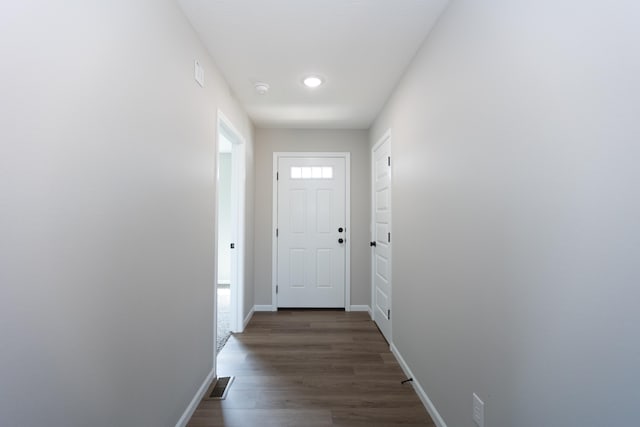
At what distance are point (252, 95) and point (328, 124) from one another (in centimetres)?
119

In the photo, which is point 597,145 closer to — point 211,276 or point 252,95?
point 211,276

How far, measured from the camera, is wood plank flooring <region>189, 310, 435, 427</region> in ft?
6.06

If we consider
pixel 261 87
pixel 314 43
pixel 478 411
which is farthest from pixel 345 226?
pixel 478 411

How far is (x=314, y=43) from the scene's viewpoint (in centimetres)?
206

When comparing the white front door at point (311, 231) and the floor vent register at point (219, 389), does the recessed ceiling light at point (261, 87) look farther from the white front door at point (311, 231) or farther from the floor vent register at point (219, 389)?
the floor vent register at point (219, 389)

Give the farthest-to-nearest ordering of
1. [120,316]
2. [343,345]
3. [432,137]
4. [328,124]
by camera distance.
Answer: [328,124] → [343,345] → [432,137] → [120,316]

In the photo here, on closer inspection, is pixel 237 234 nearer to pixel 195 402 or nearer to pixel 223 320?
pixel 223 320

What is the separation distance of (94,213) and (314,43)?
1.73m

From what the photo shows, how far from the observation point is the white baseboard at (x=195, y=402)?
1.74 metres

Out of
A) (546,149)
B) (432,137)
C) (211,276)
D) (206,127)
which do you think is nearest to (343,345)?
(211,276)

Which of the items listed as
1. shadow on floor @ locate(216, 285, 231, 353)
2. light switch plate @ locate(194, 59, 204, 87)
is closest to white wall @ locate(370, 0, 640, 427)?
light switch plate @ locate(194, 59, 204, 87)

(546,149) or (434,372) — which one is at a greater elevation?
(546,149)

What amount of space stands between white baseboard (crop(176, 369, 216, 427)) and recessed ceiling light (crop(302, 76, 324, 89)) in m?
2.50

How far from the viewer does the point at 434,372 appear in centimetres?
185
